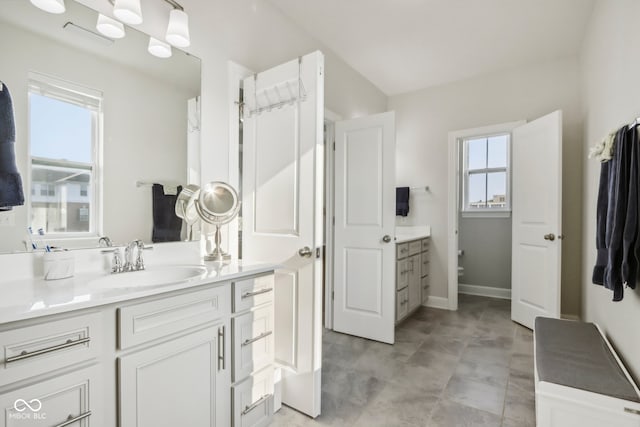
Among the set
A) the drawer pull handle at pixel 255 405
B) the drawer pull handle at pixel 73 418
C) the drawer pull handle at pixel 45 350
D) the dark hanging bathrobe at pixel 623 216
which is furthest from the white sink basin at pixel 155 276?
the dark hanging bathrobe at pixel 623 216

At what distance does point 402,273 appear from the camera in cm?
312

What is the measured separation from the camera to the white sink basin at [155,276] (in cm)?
136

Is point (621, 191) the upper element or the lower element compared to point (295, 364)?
upper

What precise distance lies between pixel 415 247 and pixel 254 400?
2403mm

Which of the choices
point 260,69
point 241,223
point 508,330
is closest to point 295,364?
point 241,223

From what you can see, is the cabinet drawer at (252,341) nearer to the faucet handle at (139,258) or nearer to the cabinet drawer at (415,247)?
the faucet handle at (139,258)

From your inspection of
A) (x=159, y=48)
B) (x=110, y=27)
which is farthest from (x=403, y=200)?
(x=110, y=27)

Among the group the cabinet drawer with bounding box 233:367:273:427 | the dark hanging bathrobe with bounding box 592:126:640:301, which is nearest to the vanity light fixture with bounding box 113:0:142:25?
the cabinet drawer with bounding box 233:367:273:427

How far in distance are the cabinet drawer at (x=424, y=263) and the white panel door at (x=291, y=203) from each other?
7.27 feet

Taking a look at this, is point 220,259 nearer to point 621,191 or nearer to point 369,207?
point 369,207

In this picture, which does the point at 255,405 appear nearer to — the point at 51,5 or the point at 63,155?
the point at 63,155

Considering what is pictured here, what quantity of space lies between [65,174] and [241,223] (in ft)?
3.02

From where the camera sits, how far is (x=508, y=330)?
312cm

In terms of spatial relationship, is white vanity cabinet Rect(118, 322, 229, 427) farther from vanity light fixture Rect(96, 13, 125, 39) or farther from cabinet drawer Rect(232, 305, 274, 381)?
vanity light fixture Rect(96, 13, 125, 39)
